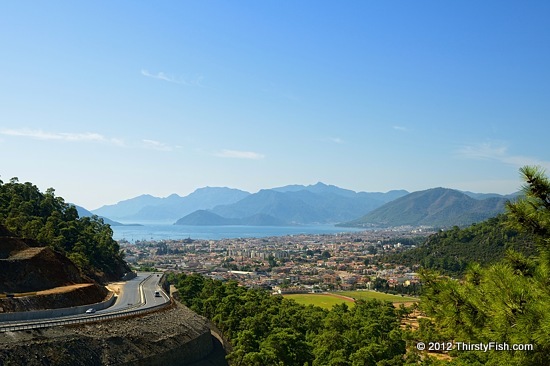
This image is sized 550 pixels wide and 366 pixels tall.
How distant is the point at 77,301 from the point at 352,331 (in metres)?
17.9

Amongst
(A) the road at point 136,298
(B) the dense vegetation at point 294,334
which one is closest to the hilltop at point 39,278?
(A) the road at point 136,298

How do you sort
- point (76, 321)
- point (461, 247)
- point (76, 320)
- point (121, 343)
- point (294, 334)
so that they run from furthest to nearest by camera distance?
point (461, 247), point (294, 334), point (76, 320), point (76, 321), point (121, 343)

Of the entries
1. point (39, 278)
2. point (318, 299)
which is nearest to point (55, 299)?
point (39, 278)

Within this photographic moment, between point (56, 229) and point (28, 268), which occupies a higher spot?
point (56, 229)

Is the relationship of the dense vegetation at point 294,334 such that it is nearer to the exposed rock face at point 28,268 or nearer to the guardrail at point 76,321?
the guardrail at point 76,321

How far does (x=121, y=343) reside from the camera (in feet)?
73.2

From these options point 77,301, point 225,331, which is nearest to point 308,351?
point 225,331

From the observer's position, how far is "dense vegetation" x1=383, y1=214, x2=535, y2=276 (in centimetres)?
8406

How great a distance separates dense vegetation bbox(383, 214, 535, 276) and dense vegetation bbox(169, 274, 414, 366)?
46796mm

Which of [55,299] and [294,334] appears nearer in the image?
[294,334]

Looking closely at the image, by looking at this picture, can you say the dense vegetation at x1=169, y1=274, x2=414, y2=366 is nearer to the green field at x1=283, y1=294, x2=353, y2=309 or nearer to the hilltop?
the hilltop

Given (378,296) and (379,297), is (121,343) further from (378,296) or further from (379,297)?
(378,296)

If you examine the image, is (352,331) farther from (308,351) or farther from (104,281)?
(104,281)

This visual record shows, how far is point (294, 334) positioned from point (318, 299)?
49355 millimetres
